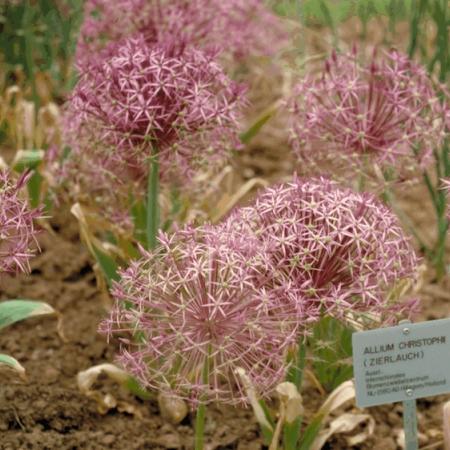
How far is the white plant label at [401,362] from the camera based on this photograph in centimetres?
183

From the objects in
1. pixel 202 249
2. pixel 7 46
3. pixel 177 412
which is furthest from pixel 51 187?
pixel 202 249

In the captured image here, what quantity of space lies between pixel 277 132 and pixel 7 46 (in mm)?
1442

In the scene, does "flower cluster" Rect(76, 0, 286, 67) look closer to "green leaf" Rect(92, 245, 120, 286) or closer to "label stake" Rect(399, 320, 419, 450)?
"green leaf" Rect(92, 245, 120, 286)

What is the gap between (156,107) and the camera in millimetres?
2096

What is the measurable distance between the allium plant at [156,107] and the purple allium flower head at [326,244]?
35cm

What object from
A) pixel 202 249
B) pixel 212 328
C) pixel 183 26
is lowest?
pixel 212 328

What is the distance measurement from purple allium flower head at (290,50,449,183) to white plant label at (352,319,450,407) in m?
0.54

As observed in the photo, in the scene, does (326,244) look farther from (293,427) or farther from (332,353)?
(332,353)

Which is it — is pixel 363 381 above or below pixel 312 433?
above

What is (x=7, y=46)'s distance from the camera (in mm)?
3461

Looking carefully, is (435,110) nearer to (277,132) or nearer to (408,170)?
(408,170)

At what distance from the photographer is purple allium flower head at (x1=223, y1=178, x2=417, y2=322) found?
5.80ft

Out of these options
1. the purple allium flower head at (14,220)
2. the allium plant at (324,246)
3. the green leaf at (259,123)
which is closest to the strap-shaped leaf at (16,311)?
the purple allium flower head at (14,220)

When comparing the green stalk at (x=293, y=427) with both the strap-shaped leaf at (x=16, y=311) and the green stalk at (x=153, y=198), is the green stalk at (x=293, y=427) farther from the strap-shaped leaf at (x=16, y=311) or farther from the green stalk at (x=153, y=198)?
the strap-shaped leaf at (x=16, y=311)
